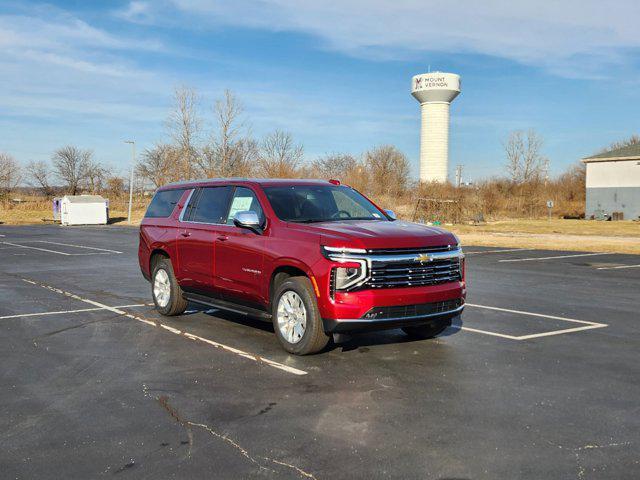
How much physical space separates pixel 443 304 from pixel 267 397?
7.66 feet

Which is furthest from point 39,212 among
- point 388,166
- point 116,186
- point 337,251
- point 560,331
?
point 337,251

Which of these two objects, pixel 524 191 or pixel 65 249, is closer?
pixel 65 249

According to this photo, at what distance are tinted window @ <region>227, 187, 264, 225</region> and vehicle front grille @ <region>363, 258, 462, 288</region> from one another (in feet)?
5.88

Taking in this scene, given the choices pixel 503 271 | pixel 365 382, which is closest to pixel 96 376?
pixel 365 382

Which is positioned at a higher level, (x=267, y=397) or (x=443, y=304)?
(x=443, y=304)

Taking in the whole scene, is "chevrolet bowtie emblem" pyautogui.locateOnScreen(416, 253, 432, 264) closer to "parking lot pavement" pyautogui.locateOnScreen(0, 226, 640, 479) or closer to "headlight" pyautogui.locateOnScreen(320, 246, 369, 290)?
"headlight" pyautogui.locateOnScreen(320, 246, 369, 290)

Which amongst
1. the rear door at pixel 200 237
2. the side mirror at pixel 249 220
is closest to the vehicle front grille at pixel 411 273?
the side mirror at pixel 249 220

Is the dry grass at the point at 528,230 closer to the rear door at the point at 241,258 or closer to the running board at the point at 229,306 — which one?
the running board at the point at 229,306

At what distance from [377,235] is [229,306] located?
240 centimetres

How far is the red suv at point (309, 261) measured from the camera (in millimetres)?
6527

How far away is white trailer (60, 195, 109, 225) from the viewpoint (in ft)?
171

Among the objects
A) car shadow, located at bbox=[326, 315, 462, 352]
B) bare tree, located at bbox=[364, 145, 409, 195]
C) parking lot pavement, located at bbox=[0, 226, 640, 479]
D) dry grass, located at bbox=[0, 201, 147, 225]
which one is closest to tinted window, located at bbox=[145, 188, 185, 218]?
parking lot pavement, located at bbox=[0, 226, 640, 479]

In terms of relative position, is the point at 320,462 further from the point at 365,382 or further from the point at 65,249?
the point at 65,249

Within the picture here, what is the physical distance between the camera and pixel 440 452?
431 centimetres
